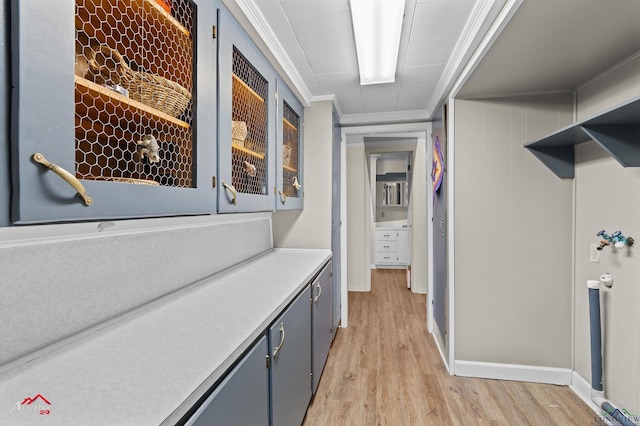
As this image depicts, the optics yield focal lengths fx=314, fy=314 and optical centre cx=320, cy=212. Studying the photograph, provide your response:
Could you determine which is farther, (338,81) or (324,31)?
(338,81)

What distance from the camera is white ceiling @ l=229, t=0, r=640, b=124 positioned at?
1.34 meters

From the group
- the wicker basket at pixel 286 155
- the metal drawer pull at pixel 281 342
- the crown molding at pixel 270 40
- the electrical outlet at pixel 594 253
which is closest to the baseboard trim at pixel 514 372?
the electrical outlet at pixel 594 253

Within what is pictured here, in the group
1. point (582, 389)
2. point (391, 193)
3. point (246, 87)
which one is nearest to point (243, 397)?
point (246, 87)

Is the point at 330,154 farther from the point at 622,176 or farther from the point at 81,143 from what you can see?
the point at 81,143

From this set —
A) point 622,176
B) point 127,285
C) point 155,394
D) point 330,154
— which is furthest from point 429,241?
point 155,394

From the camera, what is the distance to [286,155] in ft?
7.52

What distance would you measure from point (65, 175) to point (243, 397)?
76cm

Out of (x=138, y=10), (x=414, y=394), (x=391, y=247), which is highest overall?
(x=138, y=10)

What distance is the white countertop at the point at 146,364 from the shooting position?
61 cm

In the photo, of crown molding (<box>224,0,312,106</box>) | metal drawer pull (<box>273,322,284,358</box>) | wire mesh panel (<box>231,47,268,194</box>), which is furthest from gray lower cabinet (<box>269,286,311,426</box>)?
crown molding (<box>224,0,312,106</box>)

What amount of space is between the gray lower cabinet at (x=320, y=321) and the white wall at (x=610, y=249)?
170 centimetres

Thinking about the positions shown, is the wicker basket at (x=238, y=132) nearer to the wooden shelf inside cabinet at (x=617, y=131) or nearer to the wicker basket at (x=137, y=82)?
the wicker basket at (x=137, y=82)

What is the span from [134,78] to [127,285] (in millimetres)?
741

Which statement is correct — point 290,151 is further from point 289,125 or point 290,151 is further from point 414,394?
point 414,394
